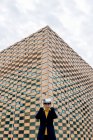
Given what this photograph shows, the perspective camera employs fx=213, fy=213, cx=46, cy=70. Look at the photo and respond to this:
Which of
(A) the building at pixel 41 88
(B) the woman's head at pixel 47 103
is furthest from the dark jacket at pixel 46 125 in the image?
(A) the building at pixel 41 88

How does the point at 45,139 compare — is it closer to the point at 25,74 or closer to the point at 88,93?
the point at 25,74

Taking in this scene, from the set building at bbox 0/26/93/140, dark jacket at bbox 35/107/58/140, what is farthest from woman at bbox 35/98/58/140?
building at bbox 0/26/93/140

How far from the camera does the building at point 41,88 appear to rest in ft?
22.6

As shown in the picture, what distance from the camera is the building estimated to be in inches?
271

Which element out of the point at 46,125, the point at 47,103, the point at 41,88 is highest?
the point at 41,88

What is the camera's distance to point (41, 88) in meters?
7.31

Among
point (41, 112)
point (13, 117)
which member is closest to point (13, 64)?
point (13, 117)

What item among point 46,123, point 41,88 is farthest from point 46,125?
point 41,88

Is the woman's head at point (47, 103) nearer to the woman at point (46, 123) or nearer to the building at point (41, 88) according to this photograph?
the woman at point (46, 123)

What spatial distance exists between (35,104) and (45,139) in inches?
161

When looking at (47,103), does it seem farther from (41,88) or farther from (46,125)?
(41,88)

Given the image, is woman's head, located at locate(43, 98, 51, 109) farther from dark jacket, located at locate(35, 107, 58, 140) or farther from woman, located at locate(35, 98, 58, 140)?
dark jacket, located at locate(35, 107, 58, 140)

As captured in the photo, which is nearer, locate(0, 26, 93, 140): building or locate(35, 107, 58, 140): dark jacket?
locate(35, 107, 58, 140): dark jacket

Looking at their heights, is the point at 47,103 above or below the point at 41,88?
below
